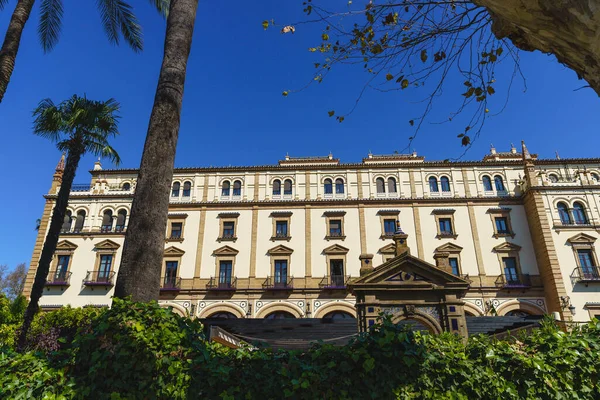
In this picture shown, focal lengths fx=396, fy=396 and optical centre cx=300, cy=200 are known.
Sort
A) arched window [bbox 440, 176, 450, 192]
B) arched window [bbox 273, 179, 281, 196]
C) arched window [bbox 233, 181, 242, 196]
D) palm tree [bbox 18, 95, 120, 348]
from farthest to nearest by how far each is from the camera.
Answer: arched window [bbox 233, 181, 242, 196], arched window [bbox 273, 179, 281, 196], arched window [bbox 440, 176, 450, 192], palm tree [bbox 18, 95, 120, 348]

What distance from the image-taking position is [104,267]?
3055 centimetres

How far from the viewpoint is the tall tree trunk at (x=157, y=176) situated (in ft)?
16.3

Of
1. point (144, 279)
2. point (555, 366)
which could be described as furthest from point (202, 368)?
point (555, 366)

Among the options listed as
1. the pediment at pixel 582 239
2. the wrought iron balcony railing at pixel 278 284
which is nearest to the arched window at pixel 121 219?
the wrought iron balcony railing at pixel 278 284

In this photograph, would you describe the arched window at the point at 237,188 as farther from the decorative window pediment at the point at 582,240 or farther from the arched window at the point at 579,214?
the arched window at the point at 579,214

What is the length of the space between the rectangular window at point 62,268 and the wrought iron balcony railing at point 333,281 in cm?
1959

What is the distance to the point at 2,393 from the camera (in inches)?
149

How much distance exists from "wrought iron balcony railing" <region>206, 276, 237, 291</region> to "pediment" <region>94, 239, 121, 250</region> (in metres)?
8.10

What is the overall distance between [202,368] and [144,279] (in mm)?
1403

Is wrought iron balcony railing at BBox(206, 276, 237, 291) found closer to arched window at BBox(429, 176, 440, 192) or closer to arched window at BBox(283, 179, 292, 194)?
arched window at BBox(283, 179, 292, 194)

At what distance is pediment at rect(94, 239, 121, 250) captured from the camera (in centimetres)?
3097

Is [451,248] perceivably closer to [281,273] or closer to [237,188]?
[281,273]

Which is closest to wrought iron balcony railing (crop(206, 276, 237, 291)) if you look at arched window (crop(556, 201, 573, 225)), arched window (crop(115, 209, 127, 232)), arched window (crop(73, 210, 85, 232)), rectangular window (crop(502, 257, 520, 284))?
arched window (crop(115, 209, 127, 232))

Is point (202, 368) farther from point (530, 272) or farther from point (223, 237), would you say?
point (530, 272)
